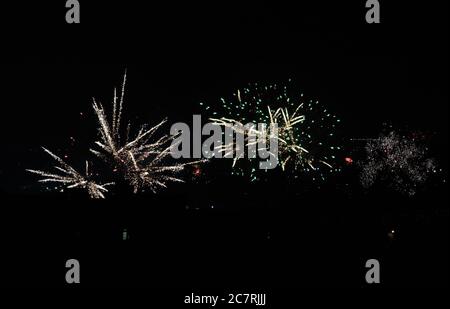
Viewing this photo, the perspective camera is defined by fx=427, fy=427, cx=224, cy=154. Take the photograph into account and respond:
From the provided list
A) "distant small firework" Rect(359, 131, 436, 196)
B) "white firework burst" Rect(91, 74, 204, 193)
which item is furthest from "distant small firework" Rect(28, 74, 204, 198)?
"distant small firework" Rect(359, 131, 436, 196)

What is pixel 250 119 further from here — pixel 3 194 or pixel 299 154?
pixel 3 194

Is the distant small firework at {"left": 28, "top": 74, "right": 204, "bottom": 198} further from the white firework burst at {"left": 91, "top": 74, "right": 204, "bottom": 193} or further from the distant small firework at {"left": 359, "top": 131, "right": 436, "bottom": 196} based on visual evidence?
the distant small firework at {"left": 359, "top": 131, "right": 436, "bottom": 196}

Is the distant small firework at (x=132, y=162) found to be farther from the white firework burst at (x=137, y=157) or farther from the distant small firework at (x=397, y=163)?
the distant small firework at (x=397, y=163)

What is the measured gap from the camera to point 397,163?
62.5 ft

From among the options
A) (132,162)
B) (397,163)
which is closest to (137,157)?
(132,162)

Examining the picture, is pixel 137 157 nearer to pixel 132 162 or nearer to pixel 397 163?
pixel 132 162

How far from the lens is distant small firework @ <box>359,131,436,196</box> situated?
1808 centimetres

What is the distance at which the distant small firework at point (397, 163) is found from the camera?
18078 mm

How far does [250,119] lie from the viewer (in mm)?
14758

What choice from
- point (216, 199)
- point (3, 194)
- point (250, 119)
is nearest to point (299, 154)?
point (250, 119)

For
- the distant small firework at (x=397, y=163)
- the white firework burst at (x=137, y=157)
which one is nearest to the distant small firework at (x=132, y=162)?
the white firework burst at (x=137, y=157)
